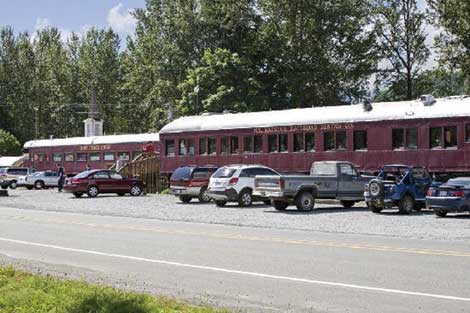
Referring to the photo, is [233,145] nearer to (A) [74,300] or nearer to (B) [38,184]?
(B) [38,184]

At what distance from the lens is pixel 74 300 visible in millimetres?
9453

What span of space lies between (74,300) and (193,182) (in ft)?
85.8

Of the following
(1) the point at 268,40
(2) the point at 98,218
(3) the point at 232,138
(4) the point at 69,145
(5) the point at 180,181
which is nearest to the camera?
(2) the point at 98,218

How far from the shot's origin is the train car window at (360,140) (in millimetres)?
34344

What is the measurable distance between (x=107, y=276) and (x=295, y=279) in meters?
3.01

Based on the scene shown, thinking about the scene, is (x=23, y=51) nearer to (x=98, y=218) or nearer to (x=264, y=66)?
(x=264, y=66)

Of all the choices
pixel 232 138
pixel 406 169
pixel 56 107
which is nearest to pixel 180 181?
pixel 232 138

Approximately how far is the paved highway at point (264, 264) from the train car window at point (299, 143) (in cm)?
1546

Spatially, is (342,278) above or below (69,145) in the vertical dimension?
below

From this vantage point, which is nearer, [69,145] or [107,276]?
[107,276]

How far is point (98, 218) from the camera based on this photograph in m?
27.0

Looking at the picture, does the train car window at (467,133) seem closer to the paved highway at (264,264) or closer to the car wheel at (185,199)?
the paved highway at (264,264)

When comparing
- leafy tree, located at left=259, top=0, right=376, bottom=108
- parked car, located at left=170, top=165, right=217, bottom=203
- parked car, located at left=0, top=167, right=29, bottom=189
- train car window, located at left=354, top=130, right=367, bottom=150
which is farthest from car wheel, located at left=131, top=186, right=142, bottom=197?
leafy tree, located at left=259, top=0, right=376, bottom=108

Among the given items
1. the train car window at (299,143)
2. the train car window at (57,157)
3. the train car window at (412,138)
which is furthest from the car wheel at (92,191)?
the train car window at (57,157)
